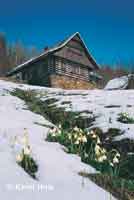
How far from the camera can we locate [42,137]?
30.4 ft

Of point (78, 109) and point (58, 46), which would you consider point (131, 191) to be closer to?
point (78, 109)

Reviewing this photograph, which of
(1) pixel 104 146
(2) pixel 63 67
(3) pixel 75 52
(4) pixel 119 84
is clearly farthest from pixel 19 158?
(4) pixel 119 84

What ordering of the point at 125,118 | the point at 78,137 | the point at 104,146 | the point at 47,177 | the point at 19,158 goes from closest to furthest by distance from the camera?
the point at 47,177 → the point at 19,158 → the point at 78,137 → the point at 104,146 → the point at 125,118

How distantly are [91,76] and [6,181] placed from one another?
134 feet

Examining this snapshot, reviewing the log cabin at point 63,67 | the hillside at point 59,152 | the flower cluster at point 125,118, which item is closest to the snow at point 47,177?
the hillside at point 59,152

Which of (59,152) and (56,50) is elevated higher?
(56,50)

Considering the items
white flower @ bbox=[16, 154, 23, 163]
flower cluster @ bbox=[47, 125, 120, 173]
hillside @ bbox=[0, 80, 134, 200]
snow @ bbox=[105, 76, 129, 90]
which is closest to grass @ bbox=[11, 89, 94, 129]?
hillside @ bbox=[0, 80, 134, 200]

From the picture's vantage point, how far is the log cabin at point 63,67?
132 feet

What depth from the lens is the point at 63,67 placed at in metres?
41.5

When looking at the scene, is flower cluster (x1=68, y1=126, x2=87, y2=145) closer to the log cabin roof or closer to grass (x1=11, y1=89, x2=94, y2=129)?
grass (x1=11, y1=89, x2=94, y2=129)

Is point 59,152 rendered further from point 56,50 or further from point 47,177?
point 56,50

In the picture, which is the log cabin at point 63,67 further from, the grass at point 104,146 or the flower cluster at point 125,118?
the flower cluster at point 125,118

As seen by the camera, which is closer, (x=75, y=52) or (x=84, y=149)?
(x=84, y=149)

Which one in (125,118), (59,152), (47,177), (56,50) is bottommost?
(47,177)
